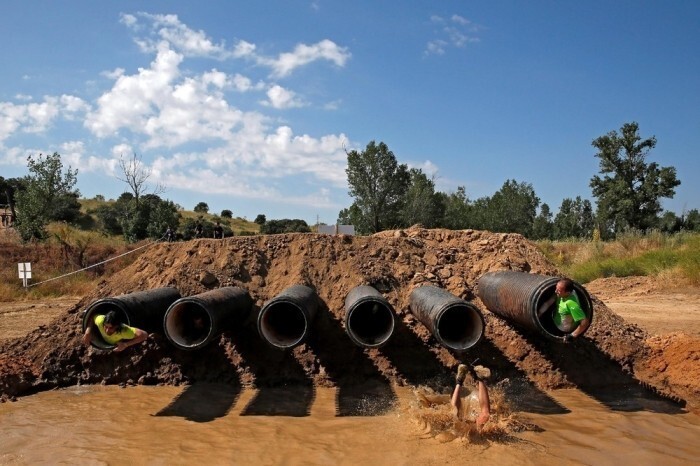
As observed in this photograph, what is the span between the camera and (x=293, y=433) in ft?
20.2

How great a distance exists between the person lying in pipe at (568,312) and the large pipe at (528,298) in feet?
0.28

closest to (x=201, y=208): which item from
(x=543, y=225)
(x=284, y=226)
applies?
(x=284, y=226)

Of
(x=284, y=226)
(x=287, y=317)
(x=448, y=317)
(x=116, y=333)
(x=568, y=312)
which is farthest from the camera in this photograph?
(x=284, y=226)

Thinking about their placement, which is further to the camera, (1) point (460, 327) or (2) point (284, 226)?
(2) point (284, 226)

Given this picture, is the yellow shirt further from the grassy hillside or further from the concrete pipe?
the grassy hillside

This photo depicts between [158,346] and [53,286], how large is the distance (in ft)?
41.2

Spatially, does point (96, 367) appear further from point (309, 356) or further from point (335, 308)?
point (335, 308)

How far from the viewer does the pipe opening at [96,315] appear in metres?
6.97

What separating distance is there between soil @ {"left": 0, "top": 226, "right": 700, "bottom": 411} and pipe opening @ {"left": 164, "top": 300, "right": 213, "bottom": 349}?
20.4 inches

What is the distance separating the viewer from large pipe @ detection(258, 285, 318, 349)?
692 cm

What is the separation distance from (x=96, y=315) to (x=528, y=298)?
6.09m

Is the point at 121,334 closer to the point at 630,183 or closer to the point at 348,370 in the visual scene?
the point at 348,370

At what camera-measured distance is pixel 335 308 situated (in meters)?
9.06

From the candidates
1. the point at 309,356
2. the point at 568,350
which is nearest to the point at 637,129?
the point at 568,350
